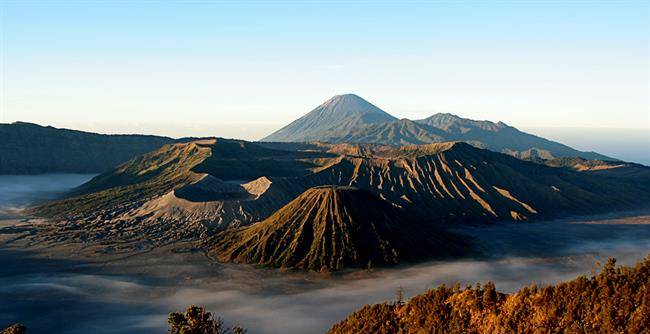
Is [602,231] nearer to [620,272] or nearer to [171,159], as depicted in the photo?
[620,272]

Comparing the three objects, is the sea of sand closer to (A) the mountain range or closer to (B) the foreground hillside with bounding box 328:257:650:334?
(A) the mountain range

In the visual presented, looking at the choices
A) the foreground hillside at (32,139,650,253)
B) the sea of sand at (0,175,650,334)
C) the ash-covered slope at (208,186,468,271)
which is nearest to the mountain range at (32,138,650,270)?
the ash-covered slope at (208,186,468,271)

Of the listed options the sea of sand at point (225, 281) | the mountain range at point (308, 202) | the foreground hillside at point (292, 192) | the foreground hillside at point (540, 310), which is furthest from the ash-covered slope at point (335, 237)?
the foreground hillside at point (540, 310)

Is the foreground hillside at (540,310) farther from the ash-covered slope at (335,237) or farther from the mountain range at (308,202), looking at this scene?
the mountain range at (308,202)

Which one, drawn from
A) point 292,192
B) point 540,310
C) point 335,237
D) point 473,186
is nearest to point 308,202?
point 335,237

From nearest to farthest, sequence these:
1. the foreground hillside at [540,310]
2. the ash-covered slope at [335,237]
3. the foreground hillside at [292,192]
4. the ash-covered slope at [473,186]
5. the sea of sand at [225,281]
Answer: the foreground hillside at [540,310] → the sea of sand at [225,281] → the ash-covered slope at [335,237] → the foreground hillside at [292,192] → the ash-covered slope at [473,186]

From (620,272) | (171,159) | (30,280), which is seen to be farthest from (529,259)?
(171,159)

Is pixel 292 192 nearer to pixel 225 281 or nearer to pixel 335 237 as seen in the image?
pixel 335 237
